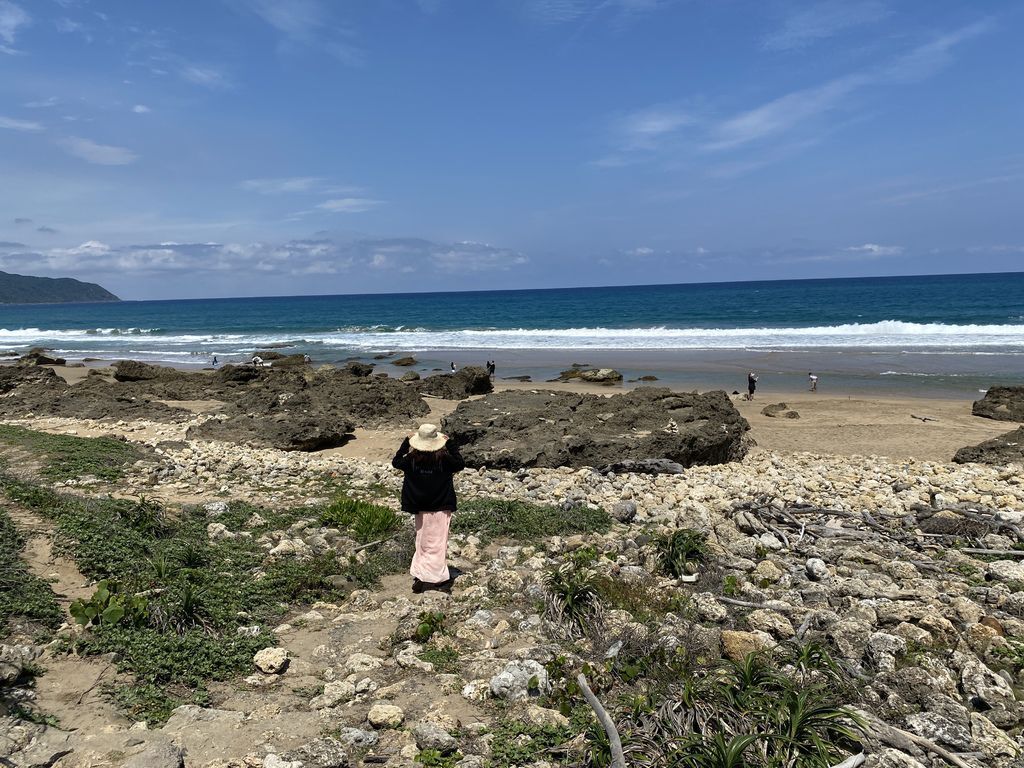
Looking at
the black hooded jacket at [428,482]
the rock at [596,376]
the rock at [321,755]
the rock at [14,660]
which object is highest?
the black hooded jacket at [428,482]

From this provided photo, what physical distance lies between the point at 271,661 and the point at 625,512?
425 centimetres

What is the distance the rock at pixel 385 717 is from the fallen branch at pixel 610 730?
1.05 metres

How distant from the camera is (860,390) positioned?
2205 centimetres

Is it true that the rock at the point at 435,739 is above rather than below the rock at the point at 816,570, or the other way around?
below

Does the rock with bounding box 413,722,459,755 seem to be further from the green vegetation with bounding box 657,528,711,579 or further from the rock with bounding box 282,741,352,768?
the green vegetation with bounding box 657,528,711,579

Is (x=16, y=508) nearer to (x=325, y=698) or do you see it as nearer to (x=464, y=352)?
(x=325, y=698)

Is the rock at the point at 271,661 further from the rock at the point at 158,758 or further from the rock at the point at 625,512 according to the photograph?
the rock at the point at 625,512

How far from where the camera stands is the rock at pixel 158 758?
317cm

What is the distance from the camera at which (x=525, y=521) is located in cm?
739

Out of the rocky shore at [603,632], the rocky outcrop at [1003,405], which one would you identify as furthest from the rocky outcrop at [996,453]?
the rocky outcrop at [1003,405]

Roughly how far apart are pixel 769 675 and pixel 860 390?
20828 mm

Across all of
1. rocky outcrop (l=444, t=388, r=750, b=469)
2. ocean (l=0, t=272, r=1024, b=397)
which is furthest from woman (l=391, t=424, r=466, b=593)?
ocean (l=0, t=272, r=1024, b=397)

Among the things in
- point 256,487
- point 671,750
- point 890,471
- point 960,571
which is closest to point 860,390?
point 890,471

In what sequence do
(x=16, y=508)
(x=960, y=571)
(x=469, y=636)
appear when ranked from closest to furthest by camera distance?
(x=469, y=636) < (x=960, y=571) < (x=16, y=508)
